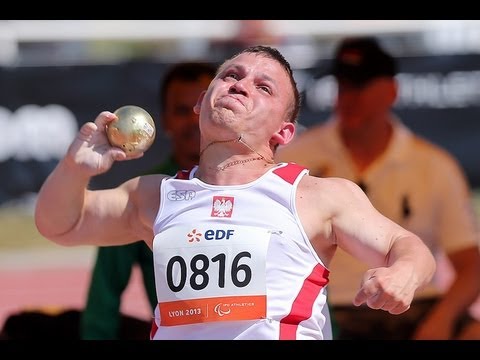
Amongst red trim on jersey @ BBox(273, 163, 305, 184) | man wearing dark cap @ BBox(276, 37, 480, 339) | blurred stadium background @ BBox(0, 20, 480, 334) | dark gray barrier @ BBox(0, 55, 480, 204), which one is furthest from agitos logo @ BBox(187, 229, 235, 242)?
dark gray barrier @ BBox(0, 55, 480, 204)

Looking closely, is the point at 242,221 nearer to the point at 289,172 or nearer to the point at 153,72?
the point at 289,172

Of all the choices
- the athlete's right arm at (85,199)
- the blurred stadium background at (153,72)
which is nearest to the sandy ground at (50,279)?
the blurred stadium background at (153,72)

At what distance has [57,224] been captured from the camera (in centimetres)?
379

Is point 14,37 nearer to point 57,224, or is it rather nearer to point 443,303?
point 443,303

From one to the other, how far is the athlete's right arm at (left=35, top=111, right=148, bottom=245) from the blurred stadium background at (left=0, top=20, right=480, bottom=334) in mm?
3038

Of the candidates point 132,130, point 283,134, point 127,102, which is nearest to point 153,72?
point 127,102

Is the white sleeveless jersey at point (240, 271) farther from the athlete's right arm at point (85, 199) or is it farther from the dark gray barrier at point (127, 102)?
the dark gray barrier at point (127, 102)

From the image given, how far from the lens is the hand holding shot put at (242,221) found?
348 centimetres

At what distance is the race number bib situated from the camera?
11.4 feet

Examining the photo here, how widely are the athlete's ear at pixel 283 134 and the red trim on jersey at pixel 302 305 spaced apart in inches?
19.1

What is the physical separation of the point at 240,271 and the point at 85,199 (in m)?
0.65

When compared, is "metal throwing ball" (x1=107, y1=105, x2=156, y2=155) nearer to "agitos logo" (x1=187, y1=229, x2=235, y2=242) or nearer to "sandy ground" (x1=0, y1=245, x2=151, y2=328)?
"agitos logo" (x1=187, y1=229, x2=235, y2=242)

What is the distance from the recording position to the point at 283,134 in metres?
3.79
